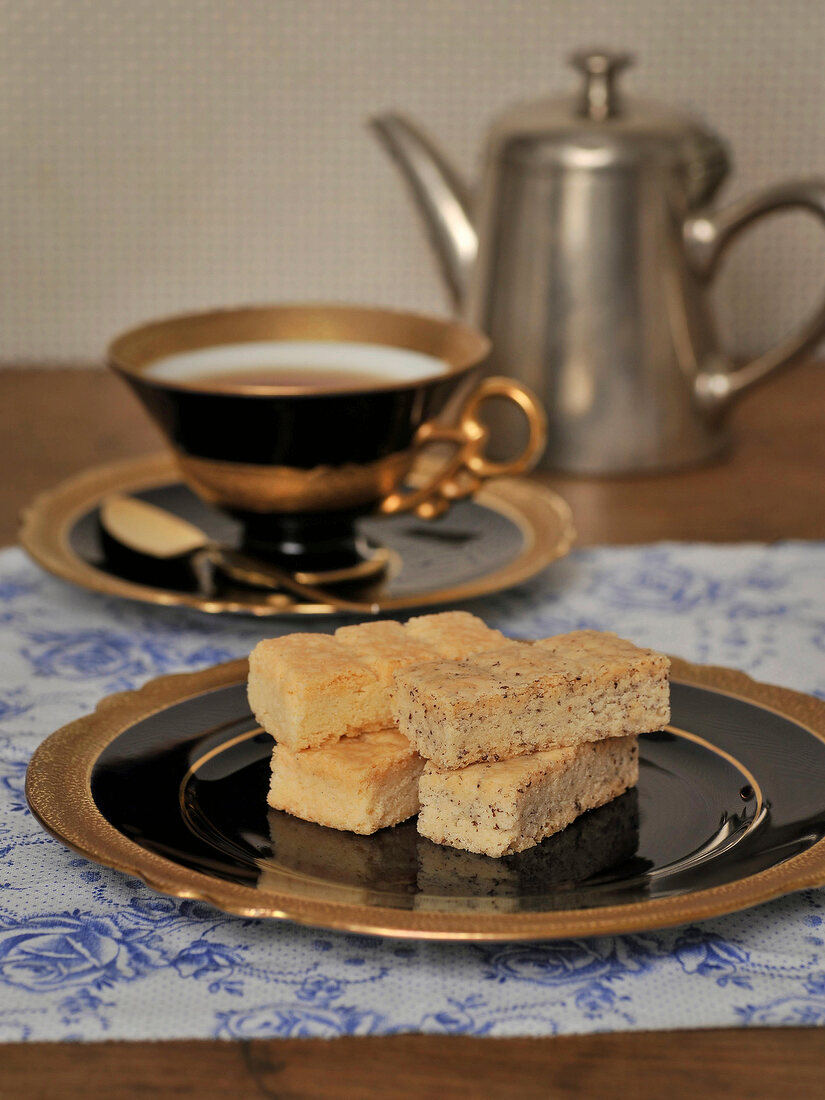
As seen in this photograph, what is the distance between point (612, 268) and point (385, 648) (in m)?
0.55

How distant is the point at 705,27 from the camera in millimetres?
1313

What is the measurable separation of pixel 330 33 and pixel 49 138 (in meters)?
0.29

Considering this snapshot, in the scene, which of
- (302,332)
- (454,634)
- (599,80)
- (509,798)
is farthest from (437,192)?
(509,798)

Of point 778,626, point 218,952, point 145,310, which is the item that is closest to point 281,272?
point 145,310

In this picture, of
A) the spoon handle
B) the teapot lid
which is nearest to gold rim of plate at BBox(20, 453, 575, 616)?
the spoon handle

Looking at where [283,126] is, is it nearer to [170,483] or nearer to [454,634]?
[170,483]

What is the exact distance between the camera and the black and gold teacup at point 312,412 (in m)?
0.74

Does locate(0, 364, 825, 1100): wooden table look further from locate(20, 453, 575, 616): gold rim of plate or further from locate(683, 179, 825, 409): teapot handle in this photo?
locate(683, 179, 825, 409): teapot handle

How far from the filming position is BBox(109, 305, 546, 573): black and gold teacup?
A: 0.74 metres

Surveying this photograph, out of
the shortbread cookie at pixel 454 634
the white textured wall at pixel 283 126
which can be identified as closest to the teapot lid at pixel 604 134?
the white textured wall at pixel 283 126

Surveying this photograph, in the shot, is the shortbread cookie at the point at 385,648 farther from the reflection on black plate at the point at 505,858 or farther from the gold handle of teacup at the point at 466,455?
the gold handle of teacup at the point at 466,455

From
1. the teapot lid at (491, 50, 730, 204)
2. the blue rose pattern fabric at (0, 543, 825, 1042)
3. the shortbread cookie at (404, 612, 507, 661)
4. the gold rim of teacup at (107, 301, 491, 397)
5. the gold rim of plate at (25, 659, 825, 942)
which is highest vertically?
the teapot lid at (491, 50, 730, 204)

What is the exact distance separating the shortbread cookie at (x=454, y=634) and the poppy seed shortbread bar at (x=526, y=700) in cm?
2

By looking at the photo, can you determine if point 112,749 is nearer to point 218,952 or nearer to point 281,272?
point 218,952
